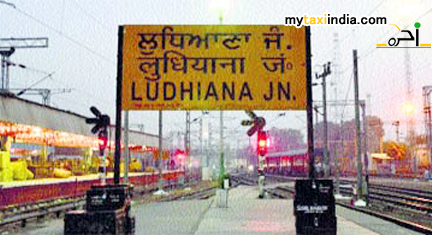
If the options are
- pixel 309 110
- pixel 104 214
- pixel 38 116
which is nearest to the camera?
pixel 104 214

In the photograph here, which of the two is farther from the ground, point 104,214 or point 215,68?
point 215,68

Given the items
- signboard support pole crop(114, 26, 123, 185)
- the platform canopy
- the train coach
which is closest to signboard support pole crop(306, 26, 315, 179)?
signboard support pole crop(114, 26, 123, 185)

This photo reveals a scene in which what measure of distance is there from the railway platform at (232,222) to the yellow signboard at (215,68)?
3715mm

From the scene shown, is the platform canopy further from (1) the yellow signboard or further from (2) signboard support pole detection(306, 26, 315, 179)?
(2) signboard support pole detection(306, 26, 315, 179)

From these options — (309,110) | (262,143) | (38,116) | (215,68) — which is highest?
(215,68)

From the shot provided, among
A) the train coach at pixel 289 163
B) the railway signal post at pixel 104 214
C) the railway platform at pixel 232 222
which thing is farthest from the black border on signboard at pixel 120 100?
the train coach at pixel 289 163

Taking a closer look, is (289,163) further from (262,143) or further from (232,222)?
(232,222)

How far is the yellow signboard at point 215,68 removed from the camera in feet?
38.3

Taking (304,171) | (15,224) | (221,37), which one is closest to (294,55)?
(221,37)

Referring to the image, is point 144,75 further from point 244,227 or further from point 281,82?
point 244,227

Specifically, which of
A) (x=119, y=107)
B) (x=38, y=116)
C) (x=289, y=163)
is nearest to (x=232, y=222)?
(x=119, y=107)

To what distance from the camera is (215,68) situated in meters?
11.7

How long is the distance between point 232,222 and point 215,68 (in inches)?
233

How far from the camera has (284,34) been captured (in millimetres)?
11766
